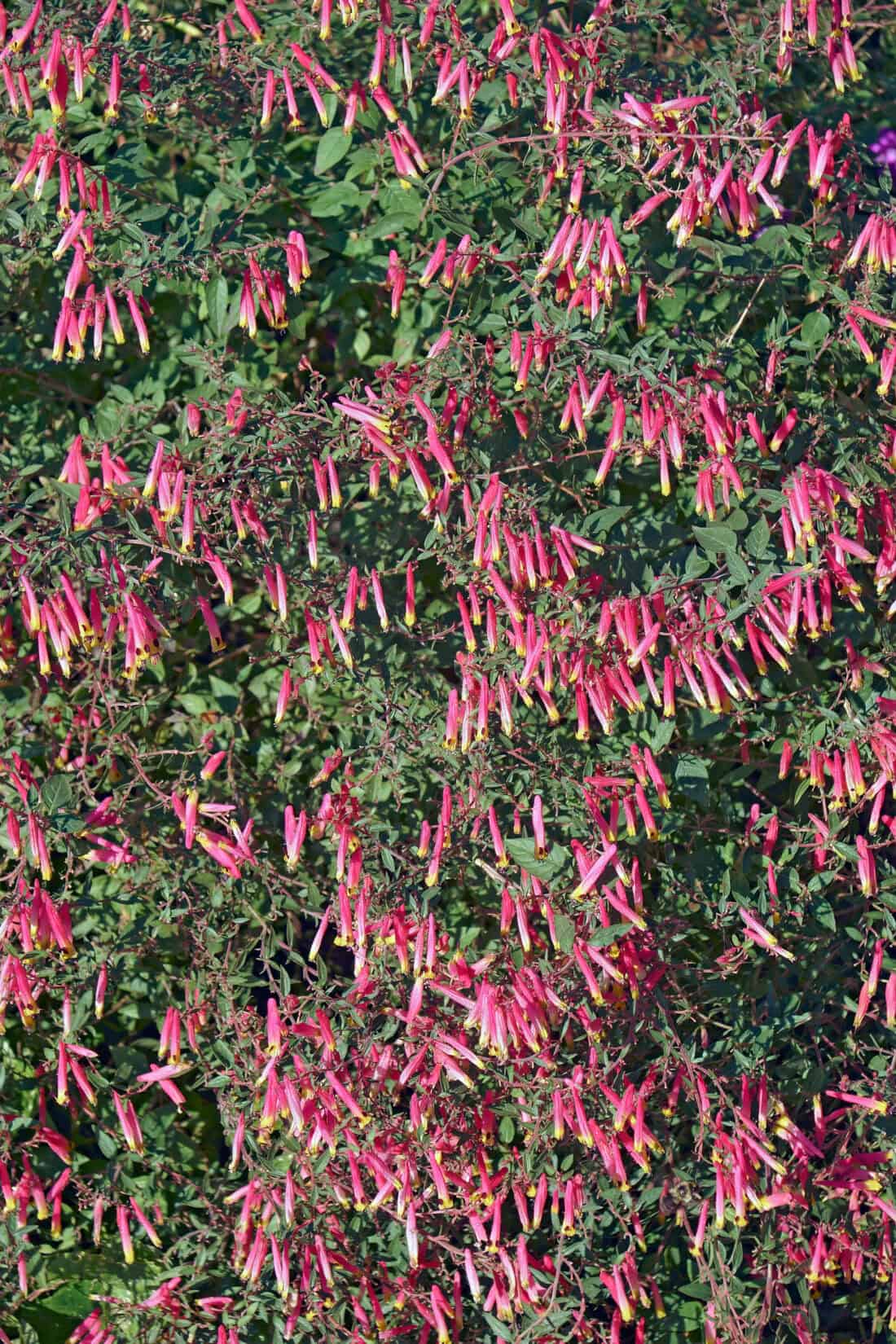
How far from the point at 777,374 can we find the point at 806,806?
3.33ft

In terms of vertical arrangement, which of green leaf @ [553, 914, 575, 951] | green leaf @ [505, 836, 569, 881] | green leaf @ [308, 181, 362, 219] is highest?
green leaf @ [308, 181, 362, 219]

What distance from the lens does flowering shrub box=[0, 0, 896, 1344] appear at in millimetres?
2736

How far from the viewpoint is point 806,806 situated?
10.6 ft

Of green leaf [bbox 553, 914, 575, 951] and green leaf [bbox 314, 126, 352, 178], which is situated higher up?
green leaf [bbox 314, 126, 352, 178]

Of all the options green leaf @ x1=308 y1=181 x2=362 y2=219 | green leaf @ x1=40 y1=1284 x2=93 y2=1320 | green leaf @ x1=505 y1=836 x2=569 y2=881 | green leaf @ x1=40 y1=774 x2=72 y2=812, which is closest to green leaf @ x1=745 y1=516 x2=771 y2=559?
green leaf @ x1=505 y1=836 x2=569 y2=881

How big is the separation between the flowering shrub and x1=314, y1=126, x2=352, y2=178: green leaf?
11 millimetres

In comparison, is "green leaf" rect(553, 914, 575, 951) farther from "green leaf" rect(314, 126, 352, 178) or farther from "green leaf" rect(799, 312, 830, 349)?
"green leaf" rect(314, 126, 352, 178)

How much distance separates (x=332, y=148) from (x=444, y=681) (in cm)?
120

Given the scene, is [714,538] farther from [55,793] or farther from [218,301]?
[55,793]

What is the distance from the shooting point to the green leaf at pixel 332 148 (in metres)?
2.99

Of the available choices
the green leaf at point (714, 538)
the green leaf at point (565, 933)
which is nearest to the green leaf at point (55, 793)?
the green leaf at point (565, 933)

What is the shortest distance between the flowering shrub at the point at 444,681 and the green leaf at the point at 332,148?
1 cm

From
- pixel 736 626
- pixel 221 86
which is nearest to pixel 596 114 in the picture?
pixel 221 86

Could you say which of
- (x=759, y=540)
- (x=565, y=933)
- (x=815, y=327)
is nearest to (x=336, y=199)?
(x=815, y=327)
